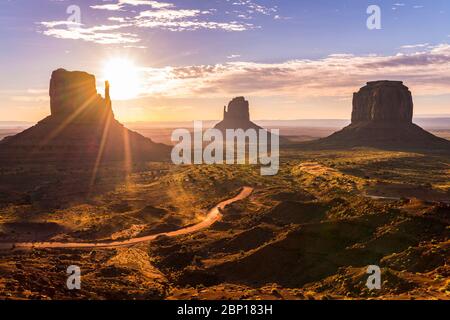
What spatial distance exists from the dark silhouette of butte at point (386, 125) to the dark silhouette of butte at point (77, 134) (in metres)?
85.2

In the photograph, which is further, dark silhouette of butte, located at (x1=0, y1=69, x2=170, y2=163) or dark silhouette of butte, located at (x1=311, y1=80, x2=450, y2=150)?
dark silhouette of butte, located at (x1=311, y1=80, x2=450, y2=150)

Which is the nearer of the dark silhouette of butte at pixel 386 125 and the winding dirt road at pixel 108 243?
the winding dirt road at pixel 108 243

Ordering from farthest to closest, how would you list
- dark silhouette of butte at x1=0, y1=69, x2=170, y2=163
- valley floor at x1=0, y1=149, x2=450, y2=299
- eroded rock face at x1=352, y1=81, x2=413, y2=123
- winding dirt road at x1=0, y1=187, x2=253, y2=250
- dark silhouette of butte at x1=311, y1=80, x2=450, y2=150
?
eroded rock face at x1=352, y1=81, x2=413, y2=123, dark silhouette of butte at x1=311, y1=80, x2=450, y2=150, dark silhouette of butte at x1=0, y1=69, x2=170, y2=163, winding dirt road at x1=0, y1=187, x2=253, y2=250, valley floor at x1=0, y1=149, x2=450, y2=299

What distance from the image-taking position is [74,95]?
447ft

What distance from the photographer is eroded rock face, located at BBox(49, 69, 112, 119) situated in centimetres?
13338

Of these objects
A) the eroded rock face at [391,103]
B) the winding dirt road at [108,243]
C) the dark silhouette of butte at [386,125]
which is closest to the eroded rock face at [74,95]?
the winding dirt road at [108,243]

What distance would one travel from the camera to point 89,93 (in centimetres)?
14175

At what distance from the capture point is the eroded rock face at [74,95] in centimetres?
13338

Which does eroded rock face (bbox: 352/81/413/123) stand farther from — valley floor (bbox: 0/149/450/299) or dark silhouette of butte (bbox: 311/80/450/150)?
valley floor (bbox: 0/149/450/299)

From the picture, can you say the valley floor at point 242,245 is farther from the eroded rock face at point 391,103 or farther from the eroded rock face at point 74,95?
the eroded rock face at point 391,103

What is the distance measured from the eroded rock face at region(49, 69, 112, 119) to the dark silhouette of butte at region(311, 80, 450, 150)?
3885 inches

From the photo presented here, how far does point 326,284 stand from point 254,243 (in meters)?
13.3

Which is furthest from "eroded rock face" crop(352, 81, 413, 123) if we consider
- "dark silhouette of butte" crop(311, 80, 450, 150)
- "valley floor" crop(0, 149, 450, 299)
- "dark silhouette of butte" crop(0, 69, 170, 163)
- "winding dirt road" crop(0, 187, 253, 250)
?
"winding dirt road" crop(0, 187, 253, 250)

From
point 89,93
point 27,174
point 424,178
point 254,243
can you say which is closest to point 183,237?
point 254,243
